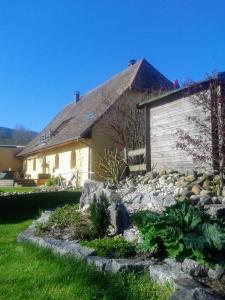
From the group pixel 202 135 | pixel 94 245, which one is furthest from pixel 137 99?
pixel 94 245

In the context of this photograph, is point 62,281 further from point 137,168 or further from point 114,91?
point 114,91

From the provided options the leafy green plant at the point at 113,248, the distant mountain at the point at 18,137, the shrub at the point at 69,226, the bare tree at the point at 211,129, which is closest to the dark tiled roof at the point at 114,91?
the bare tree at the point at 211,129

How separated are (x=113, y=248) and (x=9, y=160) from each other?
106 ft

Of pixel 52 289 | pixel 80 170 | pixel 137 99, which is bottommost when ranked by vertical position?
pixel 52 289

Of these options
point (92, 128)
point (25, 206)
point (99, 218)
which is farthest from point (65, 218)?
point (92, 128)

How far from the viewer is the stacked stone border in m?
2.80

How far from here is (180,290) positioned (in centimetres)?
284

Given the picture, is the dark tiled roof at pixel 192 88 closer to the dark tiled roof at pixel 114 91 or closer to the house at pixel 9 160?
the dark tiled roof at pixel 114 91

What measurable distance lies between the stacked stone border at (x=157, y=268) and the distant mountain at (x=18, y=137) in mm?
44647

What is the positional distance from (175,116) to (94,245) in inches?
283

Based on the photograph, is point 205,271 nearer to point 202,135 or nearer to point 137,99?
point 202,135

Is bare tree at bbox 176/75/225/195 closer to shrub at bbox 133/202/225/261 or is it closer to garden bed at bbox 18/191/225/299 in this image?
garden bed at bbox 18/191/225/299

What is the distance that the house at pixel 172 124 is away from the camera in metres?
9.82

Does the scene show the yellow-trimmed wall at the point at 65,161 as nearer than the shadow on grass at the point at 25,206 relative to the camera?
No
